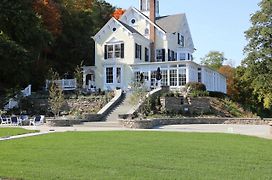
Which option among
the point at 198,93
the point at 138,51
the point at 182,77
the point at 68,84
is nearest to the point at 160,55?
the point at 138,51

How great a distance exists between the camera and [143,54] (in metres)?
46.7

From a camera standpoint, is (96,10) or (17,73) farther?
(96,10)

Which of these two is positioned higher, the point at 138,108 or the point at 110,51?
the point at 110,51

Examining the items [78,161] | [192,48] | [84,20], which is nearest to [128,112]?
[78,161]

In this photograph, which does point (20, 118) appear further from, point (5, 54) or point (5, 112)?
point (5, 54)

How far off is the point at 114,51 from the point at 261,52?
14.8 metres

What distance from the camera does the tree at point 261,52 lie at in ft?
141

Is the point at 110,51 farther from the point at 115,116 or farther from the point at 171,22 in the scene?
the point at 115,116

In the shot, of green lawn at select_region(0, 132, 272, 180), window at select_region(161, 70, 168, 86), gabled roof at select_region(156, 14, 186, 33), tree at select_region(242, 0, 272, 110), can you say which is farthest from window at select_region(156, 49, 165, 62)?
green lawn at select_region(0, 132, 272, 180)

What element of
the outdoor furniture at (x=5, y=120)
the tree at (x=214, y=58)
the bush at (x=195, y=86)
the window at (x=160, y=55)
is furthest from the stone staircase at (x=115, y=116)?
the tree at (x=214, y=58)

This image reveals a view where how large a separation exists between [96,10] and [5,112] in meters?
31.4

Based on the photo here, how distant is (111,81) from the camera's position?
4484 cm

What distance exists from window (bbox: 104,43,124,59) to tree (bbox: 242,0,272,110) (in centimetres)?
1246

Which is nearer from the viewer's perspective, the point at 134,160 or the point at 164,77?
the point at 134,160
